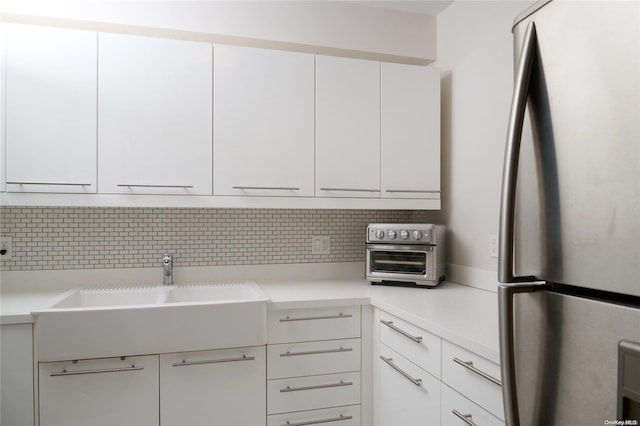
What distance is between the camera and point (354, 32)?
7.93 ft

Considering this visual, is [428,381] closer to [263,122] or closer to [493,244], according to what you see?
[493,244]

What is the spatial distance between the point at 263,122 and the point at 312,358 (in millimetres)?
1166

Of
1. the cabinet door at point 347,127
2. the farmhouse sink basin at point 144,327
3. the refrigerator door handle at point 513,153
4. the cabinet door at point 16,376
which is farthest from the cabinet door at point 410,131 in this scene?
the cabinet door at point 16,376

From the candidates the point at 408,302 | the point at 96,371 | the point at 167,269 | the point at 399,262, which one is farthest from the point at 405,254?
the point at 96,371

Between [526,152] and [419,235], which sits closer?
[526,152]

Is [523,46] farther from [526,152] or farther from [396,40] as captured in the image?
[396,40]

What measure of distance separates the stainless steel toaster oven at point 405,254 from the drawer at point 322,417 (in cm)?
68

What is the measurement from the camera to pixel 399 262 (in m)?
2.28

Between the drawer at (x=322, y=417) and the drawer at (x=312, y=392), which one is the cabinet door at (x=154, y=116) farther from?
the drawer at (x=322, y=417)

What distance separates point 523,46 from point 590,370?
0.54 metres

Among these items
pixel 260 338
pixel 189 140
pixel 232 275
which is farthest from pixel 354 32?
pixel 260 338

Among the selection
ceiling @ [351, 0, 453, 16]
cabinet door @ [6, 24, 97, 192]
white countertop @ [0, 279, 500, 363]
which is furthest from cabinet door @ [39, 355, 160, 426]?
ceiling @ [351, 0, 453, 16]

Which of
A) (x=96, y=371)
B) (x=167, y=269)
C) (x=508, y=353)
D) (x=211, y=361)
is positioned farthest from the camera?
(x=167, y=269)

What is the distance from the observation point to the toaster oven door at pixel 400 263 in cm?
220
